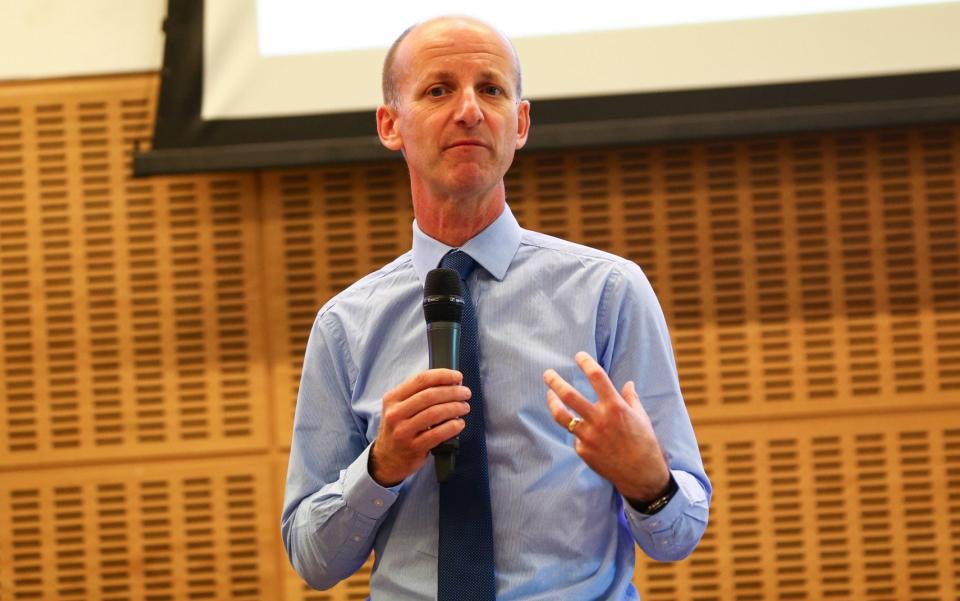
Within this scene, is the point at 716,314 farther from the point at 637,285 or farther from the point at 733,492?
the point at 637,285

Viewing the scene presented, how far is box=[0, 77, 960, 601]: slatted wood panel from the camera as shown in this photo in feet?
9.14

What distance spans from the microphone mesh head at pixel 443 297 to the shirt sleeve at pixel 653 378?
0.23m

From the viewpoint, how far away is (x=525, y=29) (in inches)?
107

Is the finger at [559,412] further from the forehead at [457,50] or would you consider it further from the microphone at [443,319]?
the forehead at [457,50]

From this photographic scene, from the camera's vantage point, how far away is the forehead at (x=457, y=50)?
4.72 feet

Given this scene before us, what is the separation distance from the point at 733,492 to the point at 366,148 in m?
1.35

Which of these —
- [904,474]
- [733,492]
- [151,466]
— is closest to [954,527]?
[904,474]

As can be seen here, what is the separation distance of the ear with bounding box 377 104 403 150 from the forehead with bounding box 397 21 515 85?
0.09m

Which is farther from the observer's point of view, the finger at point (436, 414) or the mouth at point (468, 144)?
the mouth at point (468, 144)

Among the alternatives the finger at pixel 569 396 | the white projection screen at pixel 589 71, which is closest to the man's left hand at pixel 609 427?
the finger at pixel 569 396

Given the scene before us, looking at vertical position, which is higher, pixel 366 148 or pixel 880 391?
pixel 366 148

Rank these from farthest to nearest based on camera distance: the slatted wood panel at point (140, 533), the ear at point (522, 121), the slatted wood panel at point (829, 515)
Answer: the slatted wood panel at point (140, 533), the slatted wood panel at point (829, 515), the ear at point (522, 121)

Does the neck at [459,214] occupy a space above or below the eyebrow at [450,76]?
below

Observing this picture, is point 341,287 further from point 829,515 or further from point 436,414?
point 436,414
